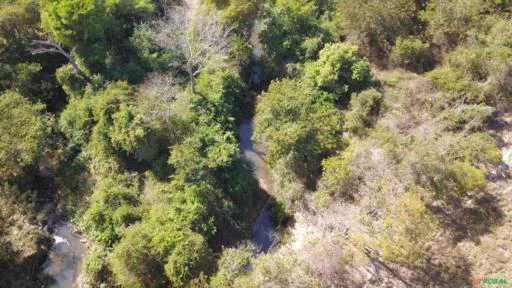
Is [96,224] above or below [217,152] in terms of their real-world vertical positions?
below

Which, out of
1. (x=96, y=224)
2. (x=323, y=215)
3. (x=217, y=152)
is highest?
(x=217, y=152)

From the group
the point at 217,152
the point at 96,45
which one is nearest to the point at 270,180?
the point at 217,152

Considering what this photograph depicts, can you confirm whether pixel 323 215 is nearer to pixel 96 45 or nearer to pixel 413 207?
pixel 413 207

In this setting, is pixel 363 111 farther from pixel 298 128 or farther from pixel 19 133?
pixel 19 133

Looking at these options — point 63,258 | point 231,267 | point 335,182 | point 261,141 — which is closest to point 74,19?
point 261,141

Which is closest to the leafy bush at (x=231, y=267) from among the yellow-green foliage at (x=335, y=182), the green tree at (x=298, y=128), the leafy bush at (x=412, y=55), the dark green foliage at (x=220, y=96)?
the yellow-green foliage at (x=335, y=182)

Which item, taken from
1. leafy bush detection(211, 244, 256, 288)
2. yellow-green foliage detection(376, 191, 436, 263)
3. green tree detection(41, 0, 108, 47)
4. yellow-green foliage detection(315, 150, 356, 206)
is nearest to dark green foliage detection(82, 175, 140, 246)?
leafy bush detection(211, 244, 256, 288)

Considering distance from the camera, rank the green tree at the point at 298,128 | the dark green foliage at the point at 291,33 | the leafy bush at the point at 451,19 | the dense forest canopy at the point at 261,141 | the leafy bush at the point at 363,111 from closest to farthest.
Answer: the dense forest canopy at the point at 261,141 → the green tree at the point at 298,128 → the leafy bush at the point at 363,111 → the leafy bush at the point at 451,19 → the dark green foliage at the point at 291,33

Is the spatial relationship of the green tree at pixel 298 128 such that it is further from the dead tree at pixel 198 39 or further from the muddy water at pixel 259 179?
the dead tree at pixel 198 39
